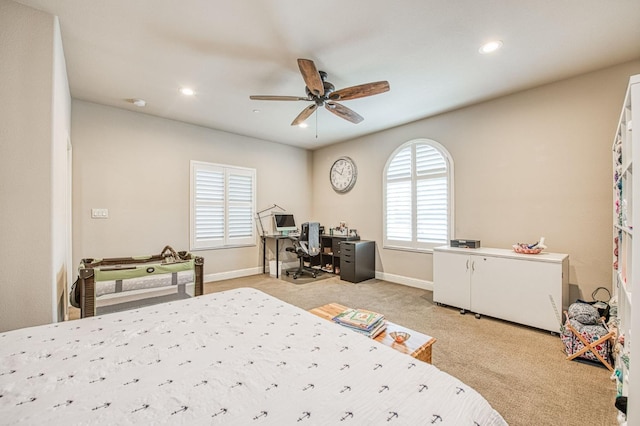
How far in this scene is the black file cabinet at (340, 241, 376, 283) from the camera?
4.79 m

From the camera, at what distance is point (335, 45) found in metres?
2.47

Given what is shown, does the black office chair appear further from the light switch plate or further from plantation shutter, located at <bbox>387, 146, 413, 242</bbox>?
the light switch plate

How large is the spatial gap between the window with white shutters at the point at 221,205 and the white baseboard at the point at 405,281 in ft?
8.46

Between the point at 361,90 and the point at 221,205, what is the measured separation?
3336 mm

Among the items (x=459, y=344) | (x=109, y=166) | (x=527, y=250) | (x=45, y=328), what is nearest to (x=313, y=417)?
(x=45, y=328)

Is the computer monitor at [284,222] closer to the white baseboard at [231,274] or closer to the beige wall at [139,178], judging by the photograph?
the beige wall at [139,178]

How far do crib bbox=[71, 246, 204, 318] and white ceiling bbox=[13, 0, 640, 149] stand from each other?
6.70ft

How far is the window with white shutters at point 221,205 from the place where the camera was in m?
4.71

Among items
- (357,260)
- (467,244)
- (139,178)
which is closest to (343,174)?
(357,260)

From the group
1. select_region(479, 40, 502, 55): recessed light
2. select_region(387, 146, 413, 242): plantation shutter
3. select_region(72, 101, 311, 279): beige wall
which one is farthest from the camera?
select_region(387, 146, 413, 242): plantation shutter

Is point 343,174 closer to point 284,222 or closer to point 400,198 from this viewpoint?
point 400,198

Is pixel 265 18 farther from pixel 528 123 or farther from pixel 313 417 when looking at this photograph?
pixel 528 123

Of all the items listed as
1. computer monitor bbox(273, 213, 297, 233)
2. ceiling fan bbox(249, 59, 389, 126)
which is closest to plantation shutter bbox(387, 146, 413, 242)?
ceiling fan bbox(249, 59, 389, 126)

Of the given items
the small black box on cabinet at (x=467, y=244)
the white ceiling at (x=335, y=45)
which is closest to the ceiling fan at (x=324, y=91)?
the white ceiling at (x=335, y=45)
